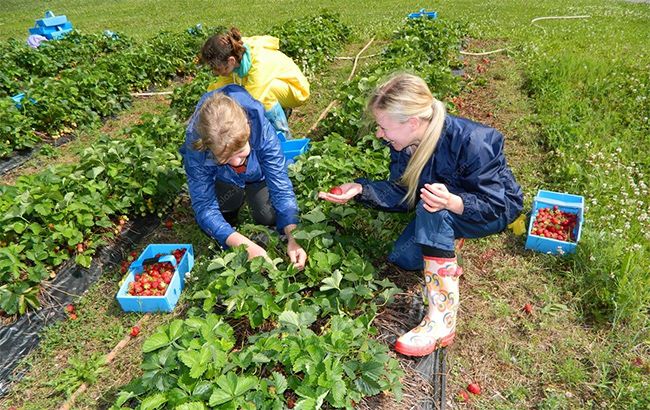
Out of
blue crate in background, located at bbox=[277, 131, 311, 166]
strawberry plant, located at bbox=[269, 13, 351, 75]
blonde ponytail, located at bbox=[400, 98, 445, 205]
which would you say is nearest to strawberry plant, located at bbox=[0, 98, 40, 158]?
blue crate in background, located at bbox=[277, 131, 311, 166]

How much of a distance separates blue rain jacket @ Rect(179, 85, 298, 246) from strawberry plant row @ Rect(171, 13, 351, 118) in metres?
3.30

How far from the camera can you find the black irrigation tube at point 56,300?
3.12 metres

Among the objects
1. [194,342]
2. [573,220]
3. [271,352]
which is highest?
[194,342]

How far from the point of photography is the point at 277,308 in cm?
257

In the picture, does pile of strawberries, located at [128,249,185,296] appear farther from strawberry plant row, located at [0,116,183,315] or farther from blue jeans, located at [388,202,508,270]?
blue jeans, located at [388,202,508,270]

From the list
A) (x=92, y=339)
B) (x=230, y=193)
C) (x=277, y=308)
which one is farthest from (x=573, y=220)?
(x=92, y=339)

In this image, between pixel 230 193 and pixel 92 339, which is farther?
pixel 230 193

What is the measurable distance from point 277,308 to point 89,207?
7.06 ft

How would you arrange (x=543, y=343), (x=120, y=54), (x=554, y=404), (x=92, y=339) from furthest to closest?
1. (x=120, y=54)
2. (x=92, y=339)
3. (x=543, y=343)
4. (x=554, y=404)

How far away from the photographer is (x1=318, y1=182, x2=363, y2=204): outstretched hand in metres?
3.03

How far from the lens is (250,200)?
395 centimetres

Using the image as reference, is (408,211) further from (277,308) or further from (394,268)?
(277,308)

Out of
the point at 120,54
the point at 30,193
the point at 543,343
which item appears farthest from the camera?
the point at 120,54

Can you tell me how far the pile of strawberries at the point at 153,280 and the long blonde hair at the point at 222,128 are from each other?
1.14m
